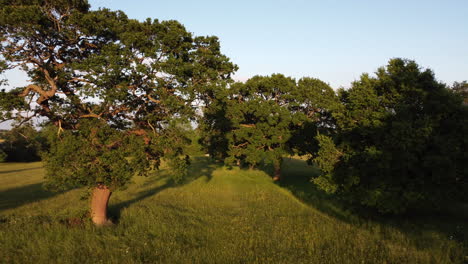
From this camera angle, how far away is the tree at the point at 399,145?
16.8 meters

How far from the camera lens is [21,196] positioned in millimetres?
26875

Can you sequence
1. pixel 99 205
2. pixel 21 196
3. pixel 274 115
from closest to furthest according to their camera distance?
pixel 99 205, pixel 21 196, pixel 274 115

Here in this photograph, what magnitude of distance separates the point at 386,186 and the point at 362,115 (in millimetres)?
5595

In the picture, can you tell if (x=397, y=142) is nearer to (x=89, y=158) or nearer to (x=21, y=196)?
(x=89, y=158)

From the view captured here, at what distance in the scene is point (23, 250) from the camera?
33.5 feet

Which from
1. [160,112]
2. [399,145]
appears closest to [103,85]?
[160,112]

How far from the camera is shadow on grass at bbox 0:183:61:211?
888 inches

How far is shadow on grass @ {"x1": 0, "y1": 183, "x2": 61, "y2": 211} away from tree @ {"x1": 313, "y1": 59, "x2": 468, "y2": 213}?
86.8 ft

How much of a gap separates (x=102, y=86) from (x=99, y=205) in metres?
7.02

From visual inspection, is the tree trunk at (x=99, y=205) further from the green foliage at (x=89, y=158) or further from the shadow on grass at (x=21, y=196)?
the shadow on grass at (x=21, y=196)

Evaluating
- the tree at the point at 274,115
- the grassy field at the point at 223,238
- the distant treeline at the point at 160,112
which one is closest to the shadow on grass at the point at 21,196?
the grassy field at the point at 223,238

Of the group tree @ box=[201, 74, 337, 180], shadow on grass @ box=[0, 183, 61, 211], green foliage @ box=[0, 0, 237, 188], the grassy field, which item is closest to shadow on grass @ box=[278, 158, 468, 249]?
the grassy field

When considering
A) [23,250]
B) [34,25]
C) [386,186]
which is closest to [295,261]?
[23,250]

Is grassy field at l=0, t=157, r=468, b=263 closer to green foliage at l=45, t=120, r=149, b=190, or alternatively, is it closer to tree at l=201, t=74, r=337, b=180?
green foliage at l=45, t=120, r=149, b=190
